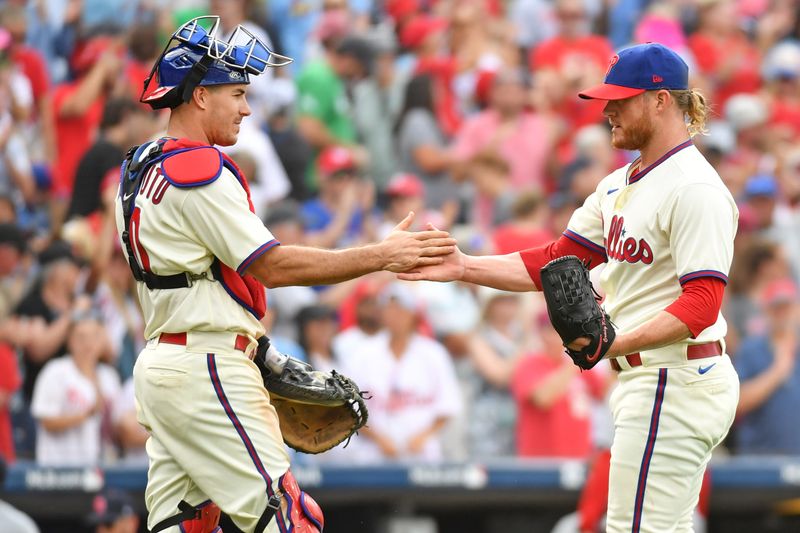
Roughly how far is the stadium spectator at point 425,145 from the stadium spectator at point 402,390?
2.15 m

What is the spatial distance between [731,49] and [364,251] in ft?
31.4

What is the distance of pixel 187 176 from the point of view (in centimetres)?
481

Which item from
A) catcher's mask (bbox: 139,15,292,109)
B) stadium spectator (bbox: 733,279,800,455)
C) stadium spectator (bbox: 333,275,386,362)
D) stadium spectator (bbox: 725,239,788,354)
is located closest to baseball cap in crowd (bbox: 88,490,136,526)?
stadium spectator (bbox: 333,275,386,362)

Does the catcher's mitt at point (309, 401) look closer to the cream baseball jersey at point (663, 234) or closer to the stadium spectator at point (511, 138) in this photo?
the cream baseball jersey at point (663, 234)

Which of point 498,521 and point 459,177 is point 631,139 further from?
point 459,177

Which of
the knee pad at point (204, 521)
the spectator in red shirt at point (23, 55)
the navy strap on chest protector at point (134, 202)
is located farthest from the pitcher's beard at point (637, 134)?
the spectator in red shirt at point (23, 55)

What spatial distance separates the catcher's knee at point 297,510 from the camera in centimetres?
487

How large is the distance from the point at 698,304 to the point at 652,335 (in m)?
0.20

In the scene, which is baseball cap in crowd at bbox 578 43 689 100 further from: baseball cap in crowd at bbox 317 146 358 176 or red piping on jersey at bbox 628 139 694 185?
baseball cap in crowd at bbox 317 146 358 176

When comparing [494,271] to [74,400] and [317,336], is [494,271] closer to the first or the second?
[317,336]

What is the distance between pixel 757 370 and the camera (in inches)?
372

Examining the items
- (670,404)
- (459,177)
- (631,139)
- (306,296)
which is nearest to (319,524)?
(670,404)

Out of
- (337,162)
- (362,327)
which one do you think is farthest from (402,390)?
(337,162)

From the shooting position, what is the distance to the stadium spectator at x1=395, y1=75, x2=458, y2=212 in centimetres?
1112
